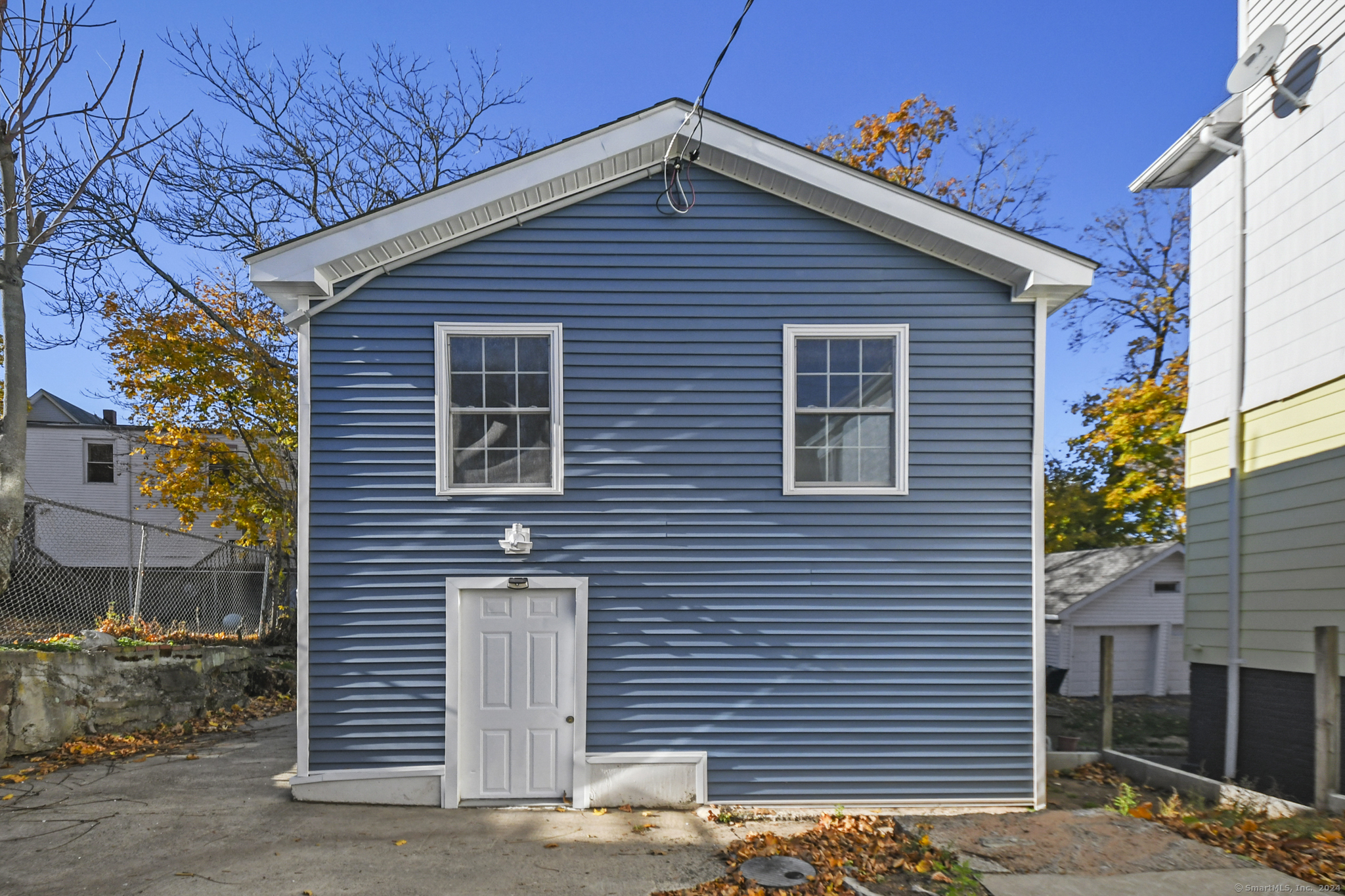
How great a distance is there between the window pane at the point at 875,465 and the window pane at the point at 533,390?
9.67 feet

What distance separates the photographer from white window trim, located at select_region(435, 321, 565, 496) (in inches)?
279

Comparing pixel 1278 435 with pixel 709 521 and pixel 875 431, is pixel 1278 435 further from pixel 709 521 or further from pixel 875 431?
pixel 709 521

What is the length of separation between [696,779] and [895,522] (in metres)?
2.89

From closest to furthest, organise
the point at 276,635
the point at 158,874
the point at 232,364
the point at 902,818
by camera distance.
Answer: the point at 158,874
the point at 902,818
the point at 276,635
the point at 232,364

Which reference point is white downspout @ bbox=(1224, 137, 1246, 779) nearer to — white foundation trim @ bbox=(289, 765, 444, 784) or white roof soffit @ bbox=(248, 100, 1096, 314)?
white roof soffit @ bbox=(248, 100, 1096, 314)

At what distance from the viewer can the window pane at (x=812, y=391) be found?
7.30 meters

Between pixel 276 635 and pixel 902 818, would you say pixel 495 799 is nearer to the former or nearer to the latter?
pixel 902 818

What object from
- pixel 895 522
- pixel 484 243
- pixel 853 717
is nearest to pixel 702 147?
pixel 484 243

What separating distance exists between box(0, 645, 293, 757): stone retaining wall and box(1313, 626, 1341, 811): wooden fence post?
465 inches

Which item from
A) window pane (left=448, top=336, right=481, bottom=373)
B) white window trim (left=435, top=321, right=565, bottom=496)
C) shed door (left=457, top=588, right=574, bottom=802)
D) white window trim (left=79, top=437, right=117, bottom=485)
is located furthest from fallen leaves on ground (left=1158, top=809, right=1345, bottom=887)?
white window trim (left=79, top=437, right=117, bottom=485)

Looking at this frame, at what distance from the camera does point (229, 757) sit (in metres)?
8.47

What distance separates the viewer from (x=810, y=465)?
7262 millimetres

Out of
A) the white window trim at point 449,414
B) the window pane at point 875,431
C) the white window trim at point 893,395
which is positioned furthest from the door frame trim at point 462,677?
the window pane at point 875,431

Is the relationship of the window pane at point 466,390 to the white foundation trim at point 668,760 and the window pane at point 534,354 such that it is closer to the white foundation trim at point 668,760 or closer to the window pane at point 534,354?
the window pane at point 534,354
